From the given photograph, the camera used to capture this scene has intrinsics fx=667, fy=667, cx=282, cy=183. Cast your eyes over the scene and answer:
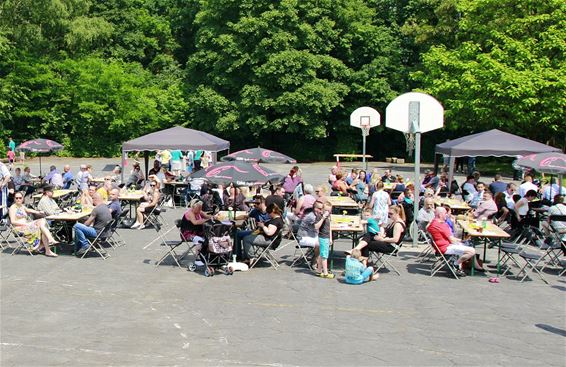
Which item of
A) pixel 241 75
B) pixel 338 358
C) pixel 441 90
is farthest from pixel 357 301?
pixel 241 75

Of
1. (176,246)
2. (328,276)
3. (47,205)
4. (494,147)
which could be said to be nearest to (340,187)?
(494,147)

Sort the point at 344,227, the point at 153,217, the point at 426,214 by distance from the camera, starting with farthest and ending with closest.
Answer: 1. the point at 153,217
2. the point at 426,214
3. the point at 344,227

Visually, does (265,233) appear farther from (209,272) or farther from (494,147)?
(494,147)

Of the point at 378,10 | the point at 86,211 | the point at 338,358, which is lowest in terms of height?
the point at 338,358

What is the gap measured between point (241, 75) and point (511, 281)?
3133 centimetres

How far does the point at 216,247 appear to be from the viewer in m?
12.1

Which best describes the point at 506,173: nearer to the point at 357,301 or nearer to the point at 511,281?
the point at 511,281

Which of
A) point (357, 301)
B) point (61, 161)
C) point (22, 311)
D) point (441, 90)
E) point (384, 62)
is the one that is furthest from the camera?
point (384, 62)

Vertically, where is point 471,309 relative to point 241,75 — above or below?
below

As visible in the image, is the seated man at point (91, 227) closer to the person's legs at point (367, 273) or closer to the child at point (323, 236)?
the child at point (323, 236)

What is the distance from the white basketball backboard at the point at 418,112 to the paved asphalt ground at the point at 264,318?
432 centimetres

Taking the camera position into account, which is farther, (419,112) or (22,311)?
(419,112)

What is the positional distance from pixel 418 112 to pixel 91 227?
7719 mm

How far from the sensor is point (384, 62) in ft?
141
